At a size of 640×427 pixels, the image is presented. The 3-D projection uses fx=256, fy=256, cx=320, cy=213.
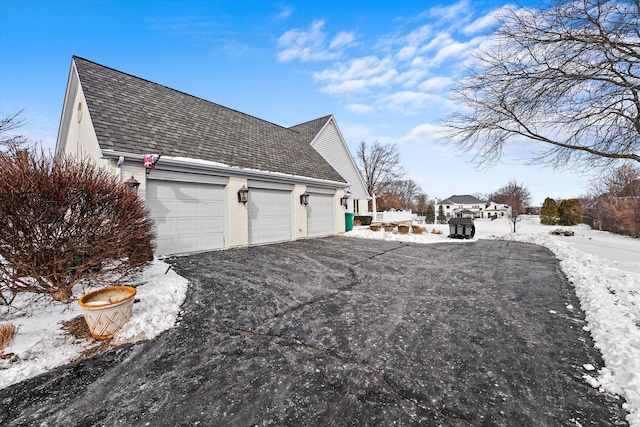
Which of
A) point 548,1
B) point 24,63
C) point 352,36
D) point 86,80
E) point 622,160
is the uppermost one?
point 352,36

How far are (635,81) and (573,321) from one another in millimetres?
6506

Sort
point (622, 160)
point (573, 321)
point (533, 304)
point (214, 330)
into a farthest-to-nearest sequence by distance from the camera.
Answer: point (622, 160)
point (533, 304)
point (573, 321)
point (214, 330)

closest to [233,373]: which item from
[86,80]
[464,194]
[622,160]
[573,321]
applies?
[573,321]

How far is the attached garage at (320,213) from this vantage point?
12195 millimetres

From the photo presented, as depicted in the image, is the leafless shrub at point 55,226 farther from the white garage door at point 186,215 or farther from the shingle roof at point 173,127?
the shingle roof at point 173,127

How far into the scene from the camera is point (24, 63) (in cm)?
966

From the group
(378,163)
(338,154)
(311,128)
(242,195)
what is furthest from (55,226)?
(378,163)

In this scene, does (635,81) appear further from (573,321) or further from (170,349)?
(170,349)

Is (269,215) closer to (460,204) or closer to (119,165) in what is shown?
(119,165)

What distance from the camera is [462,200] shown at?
68.6 m

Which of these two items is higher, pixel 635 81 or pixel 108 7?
pixel 108 7

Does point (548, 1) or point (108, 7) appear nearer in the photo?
point (548, 1)

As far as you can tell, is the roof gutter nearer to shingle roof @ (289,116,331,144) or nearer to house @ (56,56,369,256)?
house @ (56,56,369,256)

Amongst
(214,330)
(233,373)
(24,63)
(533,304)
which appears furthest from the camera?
(24,63)
